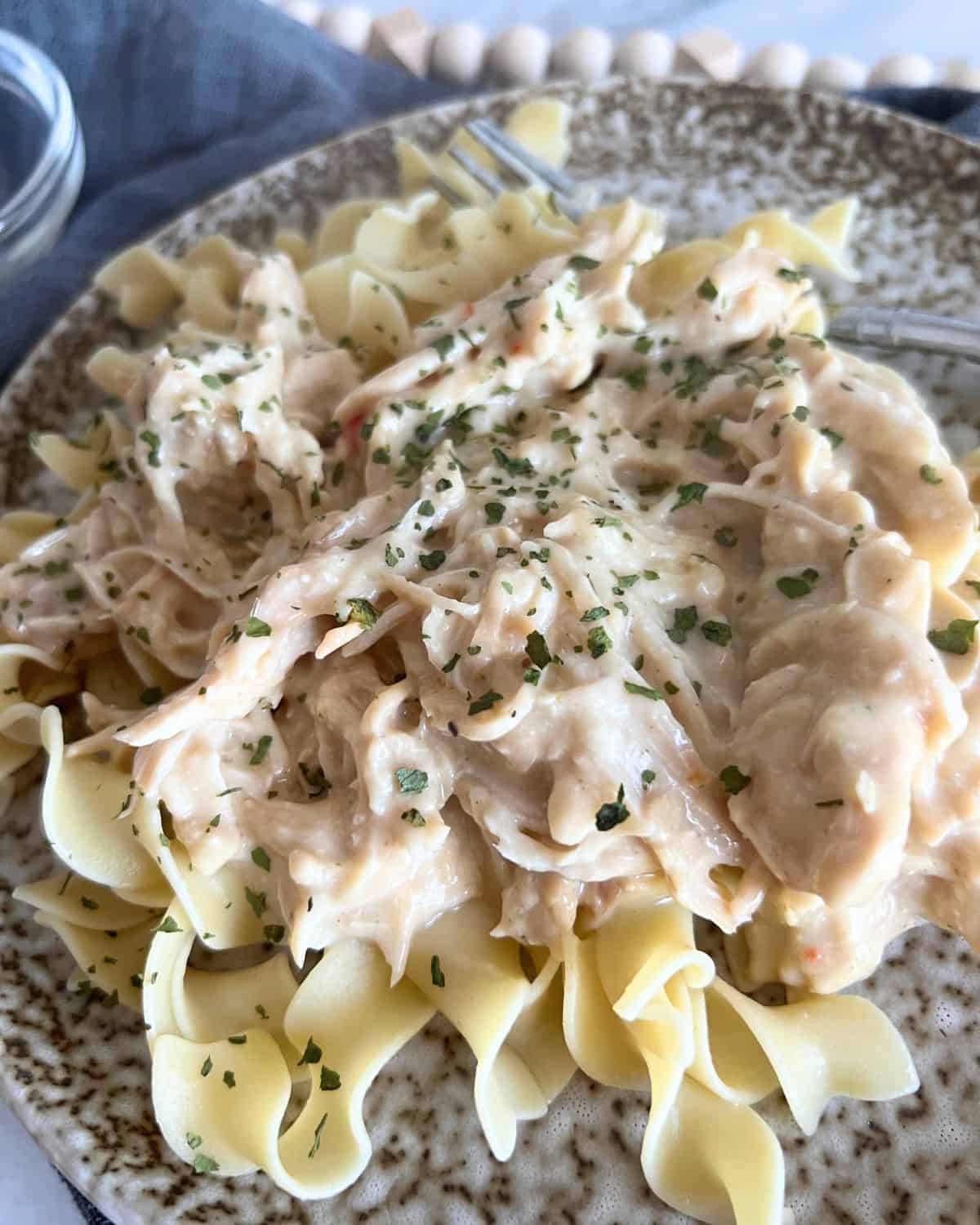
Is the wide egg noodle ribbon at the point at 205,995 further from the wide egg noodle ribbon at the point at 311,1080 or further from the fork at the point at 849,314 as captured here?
the fork at the point at 849,314

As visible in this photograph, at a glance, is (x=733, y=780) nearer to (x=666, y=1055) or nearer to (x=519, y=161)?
(x=666, y=1055)

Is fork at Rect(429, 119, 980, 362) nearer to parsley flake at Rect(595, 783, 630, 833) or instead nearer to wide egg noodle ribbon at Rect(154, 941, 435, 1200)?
parsley flake at Rect(595, 783, 630, 833)

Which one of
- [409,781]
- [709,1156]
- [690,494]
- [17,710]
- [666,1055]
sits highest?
[690,494]

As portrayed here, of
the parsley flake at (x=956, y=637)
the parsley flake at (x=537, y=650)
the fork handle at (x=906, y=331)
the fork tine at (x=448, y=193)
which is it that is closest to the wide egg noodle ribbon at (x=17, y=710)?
the parsley flake at (x=537, y=650)

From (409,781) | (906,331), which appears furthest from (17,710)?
(906,331)

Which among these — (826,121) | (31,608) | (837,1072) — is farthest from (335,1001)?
(826,121)
